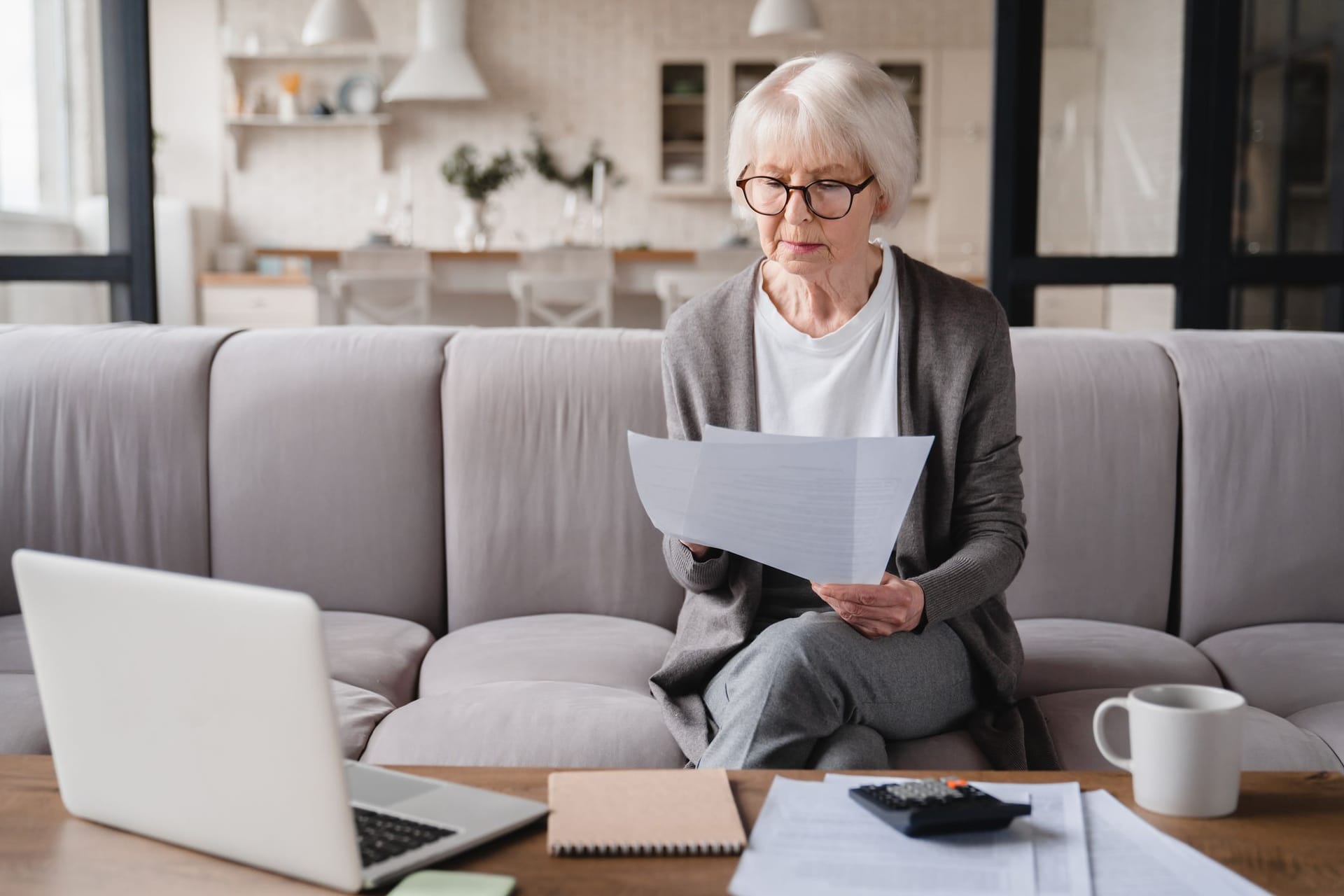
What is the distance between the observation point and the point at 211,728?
0.80 metres

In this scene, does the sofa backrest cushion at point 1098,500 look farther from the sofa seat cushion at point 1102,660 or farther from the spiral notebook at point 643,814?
the spiral notebook at point 643,814

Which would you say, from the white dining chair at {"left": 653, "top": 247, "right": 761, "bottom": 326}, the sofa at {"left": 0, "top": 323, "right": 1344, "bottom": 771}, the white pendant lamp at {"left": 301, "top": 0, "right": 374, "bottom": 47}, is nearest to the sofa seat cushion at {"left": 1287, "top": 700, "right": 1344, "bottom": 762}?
the sofa at {"left": 0, "top": 323, "right": 1344, "bottom": 771}

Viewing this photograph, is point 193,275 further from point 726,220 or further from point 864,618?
point 864,618

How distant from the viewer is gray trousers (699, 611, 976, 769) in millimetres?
1299

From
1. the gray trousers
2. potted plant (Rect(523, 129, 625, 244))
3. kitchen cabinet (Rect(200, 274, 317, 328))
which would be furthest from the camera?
potted plant (Rect(523, 129, 625, 244))

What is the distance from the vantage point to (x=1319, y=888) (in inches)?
32.2

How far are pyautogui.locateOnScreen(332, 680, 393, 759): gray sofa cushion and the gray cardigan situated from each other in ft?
1.17

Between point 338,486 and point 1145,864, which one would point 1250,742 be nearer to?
point 1145,864

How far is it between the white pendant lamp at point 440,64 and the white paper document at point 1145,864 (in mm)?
6945

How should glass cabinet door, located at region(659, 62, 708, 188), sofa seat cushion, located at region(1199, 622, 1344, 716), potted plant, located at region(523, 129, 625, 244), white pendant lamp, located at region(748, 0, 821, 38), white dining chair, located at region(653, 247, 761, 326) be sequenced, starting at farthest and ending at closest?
glass cabinet door, located at region(659, 62, 708, 188)
potted plant, located at region(523, 129, 625, 244)
white pendant lamp, located at region(748, 0, 821, 38)
white dining chair, located at region(653, 247, 761, 326)
sofa seat cushion, located at region(1199, 622, 1344, 716)

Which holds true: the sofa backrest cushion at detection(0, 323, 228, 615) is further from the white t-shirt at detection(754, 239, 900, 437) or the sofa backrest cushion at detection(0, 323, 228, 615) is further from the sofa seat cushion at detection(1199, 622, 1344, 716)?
the sofa seat cushion at detection(1199, 622, 1344, 716)

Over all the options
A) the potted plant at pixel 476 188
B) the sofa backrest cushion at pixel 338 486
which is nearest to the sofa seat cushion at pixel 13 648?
the sofa backrest cushion at pixel 338 486

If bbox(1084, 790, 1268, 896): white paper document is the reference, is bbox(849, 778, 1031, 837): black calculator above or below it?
above

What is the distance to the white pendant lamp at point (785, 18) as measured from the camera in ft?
20.8
